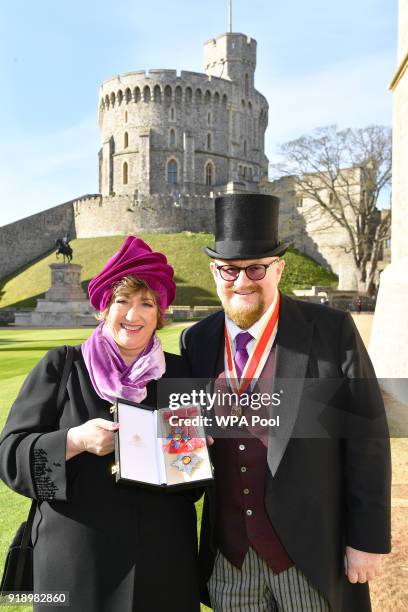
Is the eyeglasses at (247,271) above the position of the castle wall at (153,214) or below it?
below

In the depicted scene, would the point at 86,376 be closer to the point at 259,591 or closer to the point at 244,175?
the point at 259,591

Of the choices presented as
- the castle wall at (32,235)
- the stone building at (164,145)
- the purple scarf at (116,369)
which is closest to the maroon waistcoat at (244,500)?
the purple scarf at (116,369)

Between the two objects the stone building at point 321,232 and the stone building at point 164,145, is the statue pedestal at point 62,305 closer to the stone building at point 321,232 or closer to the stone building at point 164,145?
the stone building at point 321,232

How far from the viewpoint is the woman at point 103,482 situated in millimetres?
2062

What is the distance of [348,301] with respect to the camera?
32.2 metres

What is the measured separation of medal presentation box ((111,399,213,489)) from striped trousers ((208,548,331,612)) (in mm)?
481

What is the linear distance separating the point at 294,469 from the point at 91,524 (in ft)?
2.73

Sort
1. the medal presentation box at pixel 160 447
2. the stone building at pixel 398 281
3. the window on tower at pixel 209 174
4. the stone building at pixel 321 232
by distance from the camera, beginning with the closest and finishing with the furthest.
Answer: the medal presentation box at pixel 160 447 → the stone building at pixel 398 281 → the stone building at pixel 321 232 → the window on tower at pixel 209 174

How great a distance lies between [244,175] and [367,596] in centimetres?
6043

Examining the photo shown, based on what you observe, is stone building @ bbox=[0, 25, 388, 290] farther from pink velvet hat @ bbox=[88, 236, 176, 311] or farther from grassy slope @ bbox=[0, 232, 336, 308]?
pink velvet hat @ bbox=[88, 236, 176, 311]

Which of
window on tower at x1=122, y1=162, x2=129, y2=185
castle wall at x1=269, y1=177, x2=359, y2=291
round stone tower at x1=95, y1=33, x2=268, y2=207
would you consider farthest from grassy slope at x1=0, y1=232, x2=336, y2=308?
window on tower at x1=122, y1=162, x2=129, y2=185

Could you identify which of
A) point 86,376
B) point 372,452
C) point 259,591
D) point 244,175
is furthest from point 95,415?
point 244,175

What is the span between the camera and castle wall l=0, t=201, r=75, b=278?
51.7 metres

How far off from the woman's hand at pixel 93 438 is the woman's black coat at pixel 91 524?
42 millimetres
